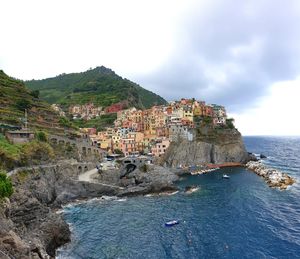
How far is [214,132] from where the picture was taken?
123875mm

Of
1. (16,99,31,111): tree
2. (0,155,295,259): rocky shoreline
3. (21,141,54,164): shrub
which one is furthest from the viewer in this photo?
(16,99,31,111): tree

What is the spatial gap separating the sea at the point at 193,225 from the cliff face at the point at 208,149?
32997mm

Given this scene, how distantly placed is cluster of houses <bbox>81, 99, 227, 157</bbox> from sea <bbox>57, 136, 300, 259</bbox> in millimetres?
40089

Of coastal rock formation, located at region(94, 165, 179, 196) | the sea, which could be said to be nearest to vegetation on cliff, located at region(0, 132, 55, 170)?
the sea

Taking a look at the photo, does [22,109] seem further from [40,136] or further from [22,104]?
[40,136]

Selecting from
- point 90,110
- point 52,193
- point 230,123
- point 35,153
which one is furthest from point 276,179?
point 90,110

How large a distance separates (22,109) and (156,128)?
50572 mm

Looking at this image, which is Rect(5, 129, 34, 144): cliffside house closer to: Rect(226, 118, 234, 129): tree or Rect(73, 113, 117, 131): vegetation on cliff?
Rect(73, 113, 117, 131): vegetation on cliff

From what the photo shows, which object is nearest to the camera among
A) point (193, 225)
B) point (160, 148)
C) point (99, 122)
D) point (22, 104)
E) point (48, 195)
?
point (193, 225)

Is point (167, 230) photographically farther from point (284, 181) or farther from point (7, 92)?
point (7, 92)

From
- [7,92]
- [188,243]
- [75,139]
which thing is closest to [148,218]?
[188,243]

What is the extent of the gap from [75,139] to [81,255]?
60737mm

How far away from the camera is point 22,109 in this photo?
92.4 m

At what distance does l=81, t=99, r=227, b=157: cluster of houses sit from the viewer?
380 feet
